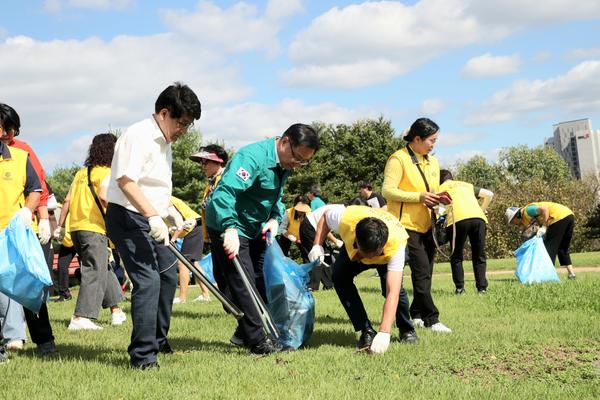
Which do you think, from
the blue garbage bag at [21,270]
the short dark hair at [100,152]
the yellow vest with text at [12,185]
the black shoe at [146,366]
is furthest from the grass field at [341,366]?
the short dark hair at [100,152]

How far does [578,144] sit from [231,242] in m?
158

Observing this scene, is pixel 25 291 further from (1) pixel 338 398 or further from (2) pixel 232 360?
(1) pixel 338 398

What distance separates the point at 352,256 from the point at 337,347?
701 mm

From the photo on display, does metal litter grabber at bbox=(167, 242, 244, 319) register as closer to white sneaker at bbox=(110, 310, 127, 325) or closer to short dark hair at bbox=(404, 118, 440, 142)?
short dark hair at bbox=(404, 118, 440, 142)

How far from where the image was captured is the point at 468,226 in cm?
895

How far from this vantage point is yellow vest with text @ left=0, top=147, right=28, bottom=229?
193 inches

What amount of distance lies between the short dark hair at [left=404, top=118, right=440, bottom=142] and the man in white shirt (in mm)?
2320

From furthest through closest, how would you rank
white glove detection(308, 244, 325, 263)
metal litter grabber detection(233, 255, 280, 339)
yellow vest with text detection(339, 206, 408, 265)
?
white glove detection(308, 244, 325, 263), yellow vest with text detection(339, 206, 408, 265), metal litter grabber detection(233, 255, 280, 339)

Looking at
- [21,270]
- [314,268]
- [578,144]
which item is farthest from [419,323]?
[578,144]

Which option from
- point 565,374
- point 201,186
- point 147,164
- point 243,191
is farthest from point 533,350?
point 201,186

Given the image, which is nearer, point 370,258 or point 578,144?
point 370,258

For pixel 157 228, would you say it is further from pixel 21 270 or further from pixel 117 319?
pixel 117 319

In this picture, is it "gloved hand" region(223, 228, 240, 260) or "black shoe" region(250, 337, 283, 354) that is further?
"black shoe" region(250, 337, 283, 354)

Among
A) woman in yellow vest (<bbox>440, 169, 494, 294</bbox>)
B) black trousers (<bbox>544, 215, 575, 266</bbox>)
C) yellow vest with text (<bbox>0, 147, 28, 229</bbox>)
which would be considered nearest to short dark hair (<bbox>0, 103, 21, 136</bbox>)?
yellow vest with text (<bbox>0, 147, 28, 229</bbox>)
